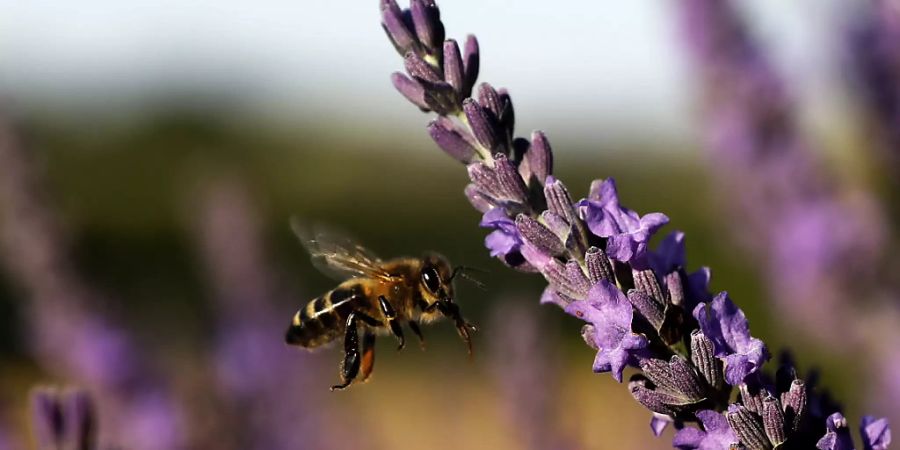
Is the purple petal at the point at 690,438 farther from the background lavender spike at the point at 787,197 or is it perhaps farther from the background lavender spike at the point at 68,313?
the background lavender spike at the point at 787,197

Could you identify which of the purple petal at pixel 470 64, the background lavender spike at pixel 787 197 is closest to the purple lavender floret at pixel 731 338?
the purple petal at pixel 470 64

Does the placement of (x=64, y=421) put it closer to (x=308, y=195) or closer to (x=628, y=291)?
(x=628, y=291)

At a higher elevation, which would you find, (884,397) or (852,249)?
(852,249)

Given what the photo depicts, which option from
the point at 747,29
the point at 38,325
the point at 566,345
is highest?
the point at 747,29

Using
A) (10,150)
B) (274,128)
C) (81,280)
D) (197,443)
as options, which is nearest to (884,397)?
(197,443)

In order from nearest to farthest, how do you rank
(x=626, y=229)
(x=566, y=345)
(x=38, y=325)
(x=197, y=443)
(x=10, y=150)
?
(x=626, y=229), (x=197, y=443), (x=10, y=150), (x=38, y=325), (x=566, y=345)

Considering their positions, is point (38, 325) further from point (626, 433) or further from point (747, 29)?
point (747, 29)

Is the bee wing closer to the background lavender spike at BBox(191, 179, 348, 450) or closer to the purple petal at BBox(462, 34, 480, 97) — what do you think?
the purple petal at BBox(462, 34, 480, 97)
